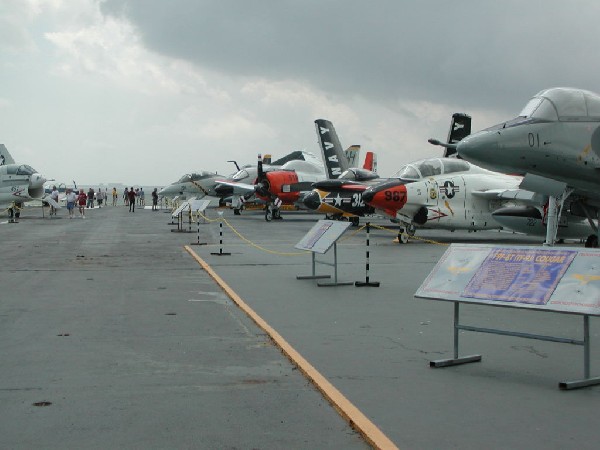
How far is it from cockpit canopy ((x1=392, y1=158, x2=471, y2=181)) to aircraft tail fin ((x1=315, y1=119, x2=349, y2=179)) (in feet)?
50.7

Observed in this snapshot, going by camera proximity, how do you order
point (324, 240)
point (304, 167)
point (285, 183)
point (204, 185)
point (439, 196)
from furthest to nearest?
point (204, 185) → point (304, 167) → point (285, 183) → point (439, 196) → point (324, 240)

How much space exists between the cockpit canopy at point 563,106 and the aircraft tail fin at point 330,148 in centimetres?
2632

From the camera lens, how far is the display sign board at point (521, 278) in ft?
20.5

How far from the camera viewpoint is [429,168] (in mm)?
24578

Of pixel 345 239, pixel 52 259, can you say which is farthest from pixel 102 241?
pixel 345 239

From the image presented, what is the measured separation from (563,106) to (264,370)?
948cm

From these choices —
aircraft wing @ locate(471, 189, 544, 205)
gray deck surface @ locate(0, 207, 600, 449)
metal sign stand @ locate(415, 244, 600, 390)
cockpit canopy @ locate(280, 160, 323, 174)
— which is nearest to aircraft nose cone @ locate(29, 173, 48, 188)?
cockpit canopy @ locate(280, 160, 323, 174)

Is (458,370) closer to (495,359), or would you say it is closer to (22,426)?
(495,359)

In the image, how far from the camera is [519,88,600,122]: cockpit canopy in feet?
44.9

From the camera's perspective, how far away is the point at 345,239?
26266mm

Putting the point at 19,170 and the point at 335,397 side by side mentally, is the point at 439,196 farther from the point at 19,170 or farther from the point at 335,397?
the point at 19,170

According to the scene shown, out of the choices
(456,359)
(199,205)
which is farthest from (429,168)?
(456,359)

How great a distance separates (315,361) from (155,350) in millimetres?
1810

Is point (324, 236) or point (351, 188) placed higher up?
point (351, 188)
